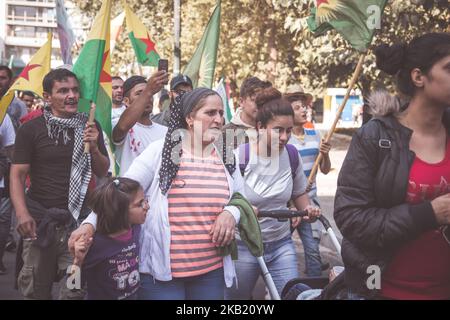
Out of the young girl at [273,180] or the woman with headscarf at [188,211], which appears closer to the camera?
the woman with headscarf at [188,211]

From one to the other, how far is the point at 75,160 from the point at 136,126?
907 millimetres

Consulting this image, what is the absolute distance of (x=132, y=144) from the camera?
5.25 m

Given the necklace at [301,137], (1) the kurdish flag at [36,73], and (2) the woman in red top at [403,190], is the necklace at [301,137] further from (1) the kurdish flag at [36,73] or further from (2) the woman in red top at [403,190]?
(2) the woman in red top at [403,190]

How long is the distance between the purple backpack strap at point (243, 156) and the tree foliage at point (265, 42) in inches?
378

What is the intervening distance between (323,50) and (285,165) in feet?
39.3

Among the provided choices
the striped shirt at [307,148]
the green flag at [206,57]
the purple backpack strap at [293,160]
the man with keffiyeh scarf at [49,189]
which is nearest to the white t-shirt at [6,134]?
the green flag at [206,57]

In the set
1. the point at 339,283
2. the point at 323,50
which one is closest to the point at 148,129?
the point at 339,283

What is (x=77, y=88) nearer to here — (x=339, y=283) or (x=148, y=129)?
(x=148, y=129)

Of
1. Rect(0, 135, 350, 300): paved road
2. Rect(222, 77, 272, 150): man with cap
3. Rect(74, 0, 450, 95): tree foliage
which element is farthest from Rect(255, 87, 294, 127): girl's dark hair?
Rect(74, 0, 450, 95): tree foliage

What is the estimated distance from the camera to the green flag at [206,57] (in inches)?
267

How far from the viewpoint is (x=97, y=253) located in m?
3.66

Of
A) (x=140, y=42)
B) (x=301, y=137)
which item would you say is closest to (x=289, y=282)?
(x=301, y=137)

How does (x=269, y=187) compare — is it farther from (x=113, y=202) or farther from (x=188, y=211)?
(x=113, y=202)

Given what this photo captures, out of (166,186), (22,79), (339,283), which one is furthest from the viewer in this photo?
(22,79)
